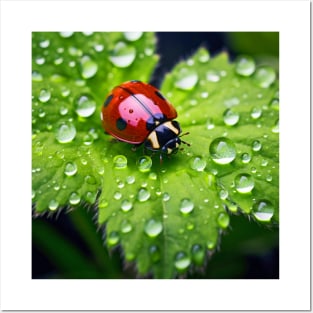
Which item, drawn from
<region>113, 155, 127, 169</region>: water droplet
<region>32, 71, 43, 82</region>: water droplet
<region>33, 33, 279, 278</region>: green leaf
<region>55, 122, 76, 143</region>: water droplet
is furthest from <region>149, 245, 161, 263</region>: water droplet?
<region>32, 71, 43, 82</region>: water droplet

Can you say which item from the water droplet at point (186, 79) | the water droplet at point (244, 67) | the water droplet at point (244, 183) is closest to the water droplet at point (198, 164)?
the water droplet at point (244, 183)

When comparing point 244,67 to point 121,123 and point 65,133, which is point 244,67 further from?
point 65,133

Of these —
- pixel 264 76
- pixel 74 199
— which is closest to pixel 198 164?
pixel 74 199

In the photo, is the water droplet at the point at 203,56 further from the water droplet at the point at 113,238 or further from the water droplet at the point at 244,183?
the water droplet at the point at 113,238
